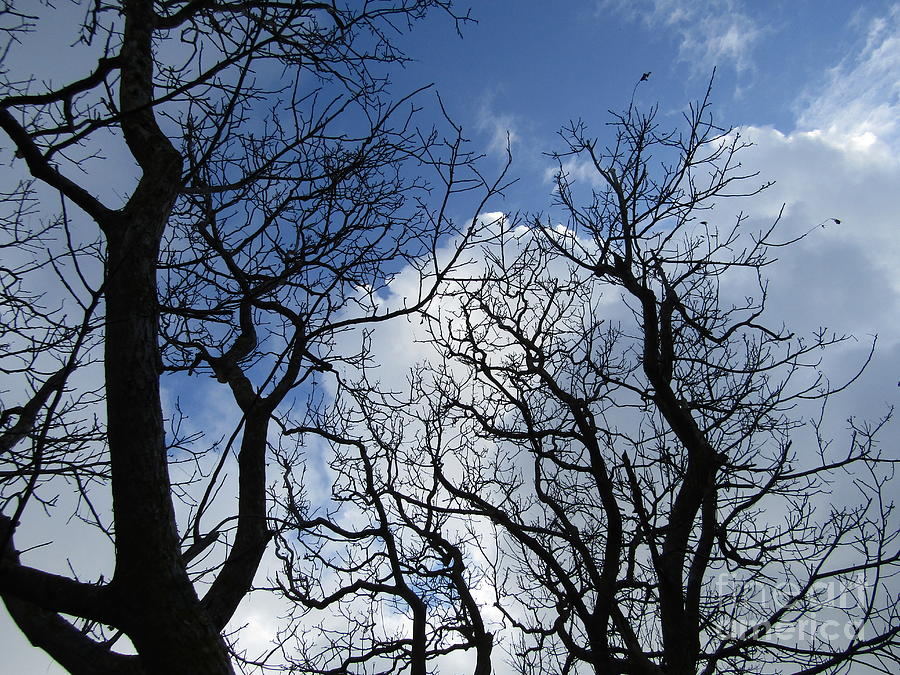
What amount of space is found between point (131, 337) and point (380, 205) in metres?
2.42

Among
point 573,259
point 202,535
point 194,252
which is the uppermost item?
point 573,259

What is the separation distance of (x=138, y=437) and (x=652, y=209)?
4752mm

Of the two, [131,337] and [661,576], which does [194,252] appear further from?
[661,576]

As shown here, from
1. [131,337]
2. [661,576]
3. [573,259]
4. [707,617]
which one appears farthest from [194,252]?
[707,617]

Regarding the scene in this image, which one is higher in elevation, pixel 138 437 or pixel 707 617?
pixel 707 617

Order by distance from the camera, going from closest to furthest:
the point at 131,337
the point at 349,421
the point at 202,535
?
the point at 131,337 → the point at 202,535 → the point at 349,421

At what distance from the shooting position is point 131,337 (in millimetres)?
2348

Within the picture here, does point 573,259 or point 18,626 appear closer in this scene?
point 18,626

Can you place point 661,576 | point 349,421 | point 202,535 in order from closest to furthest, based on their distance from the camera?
1. point 202,535
2. point 661,576
3. point 349,421

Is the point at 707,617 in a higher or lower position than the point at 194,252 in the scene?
lower

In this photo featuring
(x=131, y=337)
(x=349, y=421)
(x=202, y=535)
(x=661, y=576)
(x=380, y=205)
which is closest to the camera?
(x=131, y=337)

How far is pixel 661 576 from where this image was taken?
4.73m

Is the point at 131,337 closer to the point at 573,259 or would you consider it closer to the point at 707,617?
the point at 573,259

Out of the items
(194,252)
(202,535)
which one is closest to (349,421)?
(194,252)
